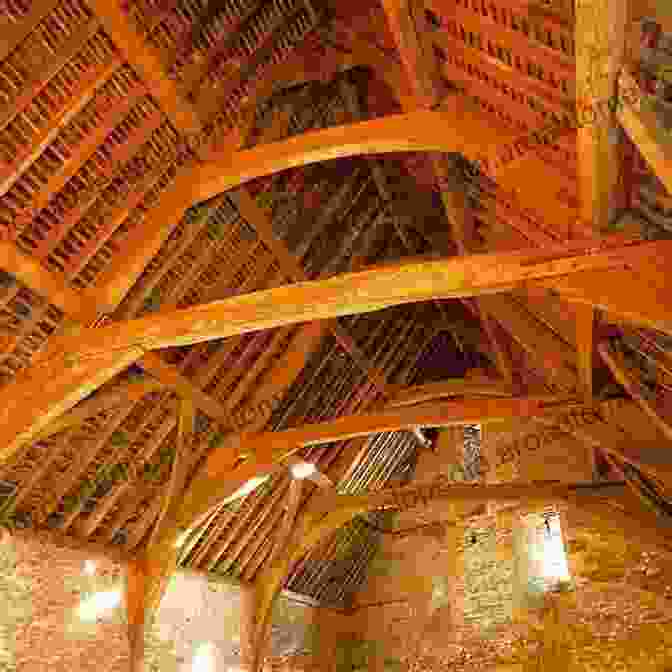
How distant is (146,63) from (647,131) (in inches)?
134

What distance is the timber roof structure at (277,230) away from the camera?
11.3 feet

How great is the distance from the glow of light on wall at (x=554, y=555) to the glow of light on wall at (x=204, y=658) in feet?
13.3

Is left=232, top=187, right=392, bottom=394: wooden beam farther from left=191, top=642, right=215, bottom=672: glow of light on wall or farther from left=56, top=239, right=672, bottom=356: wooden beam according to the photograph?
left=191, top=642, right=215, bottom=672: glow of light on wall

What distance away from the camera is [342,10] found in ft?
18.7

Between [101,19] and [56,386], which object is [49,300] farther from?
[101,19]

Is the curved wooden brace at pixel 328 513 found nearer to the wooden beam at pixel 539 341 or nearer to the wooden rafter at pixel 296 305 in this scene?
the wooden beam at pixel 539 341

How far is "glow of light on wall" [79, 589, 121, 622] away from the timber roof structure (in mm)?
324

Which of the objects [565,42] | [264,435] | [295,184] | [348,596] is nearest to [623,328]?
[565,42]

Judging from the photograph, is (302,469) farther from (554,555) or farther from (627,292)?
(627,292)

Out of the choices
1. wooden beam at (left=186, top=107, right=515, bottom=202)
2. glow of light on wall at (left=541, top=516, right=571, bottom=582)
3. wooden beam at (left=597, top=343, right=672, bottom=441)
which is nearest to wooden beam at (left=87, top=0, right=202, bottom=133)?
wooden beam at (left=186, top=107, right=515, bottom=202)

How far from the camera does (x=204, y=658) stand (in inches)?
294

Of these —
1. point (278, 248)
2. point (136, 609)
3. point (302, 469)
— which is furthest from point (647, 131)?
point (136, 609)

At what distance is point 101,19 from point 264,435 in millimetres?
4193

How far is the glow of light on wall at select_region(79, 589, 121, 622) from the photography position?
6.10 meters
